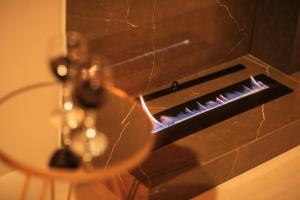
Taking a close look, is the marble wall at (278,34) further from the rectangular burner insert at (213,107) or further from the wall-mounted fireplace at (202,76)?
the rectangular burner insert at (213,107)

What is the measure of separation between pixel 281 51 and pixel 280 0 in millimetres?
249

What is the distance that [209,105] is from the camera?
263cm

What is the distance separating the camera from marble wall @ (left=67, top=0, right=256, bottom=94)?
2.29 m

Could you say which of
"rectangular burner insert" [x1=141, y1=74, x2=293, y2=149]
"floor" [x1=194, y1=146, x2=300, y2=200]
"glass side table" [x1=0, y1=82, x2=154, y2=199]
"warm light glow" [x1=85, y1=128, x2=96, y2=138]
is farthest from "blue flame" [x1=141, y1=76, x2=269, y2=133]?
"warm light glow" [x1=85, y1=128, x2=96, y2=138]

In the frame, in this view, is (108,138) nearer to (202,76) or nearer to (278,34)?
(202,76)

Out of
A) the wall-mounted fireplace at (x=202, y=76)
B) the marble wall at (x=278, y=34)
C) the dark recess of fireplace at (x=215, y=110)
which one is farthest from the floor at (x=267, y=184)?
the marble wall at (x=278, y=34)

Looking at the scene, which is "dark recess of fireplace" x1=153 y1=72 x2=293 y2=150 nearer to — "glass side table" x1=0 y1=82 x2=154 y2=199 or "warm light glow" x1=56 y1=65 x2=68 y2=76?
"glass side table" x1=0 y1=82 x2=154 y2=199

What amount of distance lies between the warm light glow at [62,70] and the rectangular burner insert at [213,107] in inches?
38.8

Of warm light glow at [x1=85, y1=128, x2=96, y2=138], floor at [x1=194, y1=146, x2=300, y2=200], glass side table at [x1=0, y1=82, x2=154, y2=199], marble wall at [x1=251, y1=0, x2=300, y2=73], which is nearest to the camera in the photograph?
glass side table at [x1=0, y1=82, x2=154, y2=199]

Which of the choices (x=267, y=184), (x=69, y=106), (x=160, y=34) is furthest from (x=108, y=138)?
(x=267, y=184)

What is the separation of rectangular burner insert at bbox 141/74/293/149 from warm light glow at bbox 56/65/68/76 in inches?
38.8

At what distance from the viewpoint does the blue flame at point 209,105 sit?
8.16 ft

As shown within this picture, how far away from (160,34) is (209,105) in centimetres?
38

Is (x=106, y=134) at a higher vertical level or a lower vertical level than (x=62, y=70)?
lower
